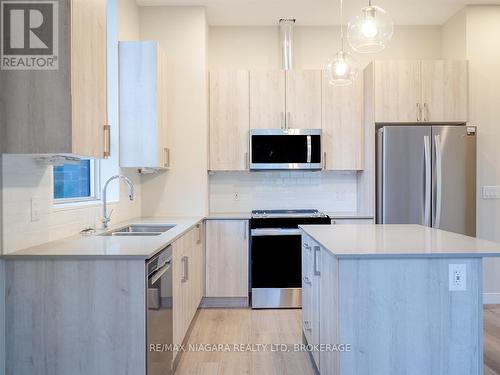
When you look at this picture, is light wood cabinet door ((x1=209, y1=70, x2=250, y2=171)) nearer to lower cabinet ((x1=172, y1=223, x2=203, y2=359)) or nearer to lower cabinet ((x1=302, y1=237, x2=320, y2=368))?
lower cabinet ((x1=172, y1=223, x2=203, y2=359))

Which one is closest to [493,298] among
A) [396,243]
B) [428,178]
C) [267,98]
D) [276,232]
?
[428,178]

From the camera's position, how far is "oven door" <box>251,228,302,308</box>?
3.88 metres

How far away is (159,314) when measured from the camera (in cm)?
208

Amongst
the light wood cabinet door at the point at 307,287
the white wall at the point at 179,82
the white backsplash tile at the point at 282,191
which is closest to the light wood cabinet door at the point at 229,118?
the white wall at the point at 179,82

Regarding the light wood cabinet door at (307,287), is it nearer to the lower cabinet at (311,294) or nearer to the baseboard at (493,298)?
the lower cabinet at (311,294)

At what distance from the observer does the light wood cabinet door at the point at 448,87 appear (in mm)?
3998

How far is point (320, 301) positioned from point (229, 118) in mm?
2490

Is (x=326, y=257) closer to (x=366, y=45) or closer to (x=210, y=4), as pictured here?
(x=366, y=45)

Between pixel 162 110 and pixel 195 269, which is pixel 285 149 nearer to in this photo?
pixel 162 110

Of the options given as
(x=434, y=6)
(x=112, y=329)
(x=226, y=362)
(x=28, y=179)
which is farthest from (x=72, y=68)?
(x=434, y=6)

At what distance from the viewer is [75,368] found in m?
1.84

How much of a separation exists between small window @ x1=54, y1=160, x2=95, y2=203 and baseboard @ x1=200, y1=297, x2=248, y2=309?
5.19 ft

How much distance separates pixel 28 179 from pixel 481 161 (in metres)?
3.99

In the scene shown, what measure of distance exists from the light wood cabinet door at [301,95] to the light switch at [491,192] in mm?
1845
